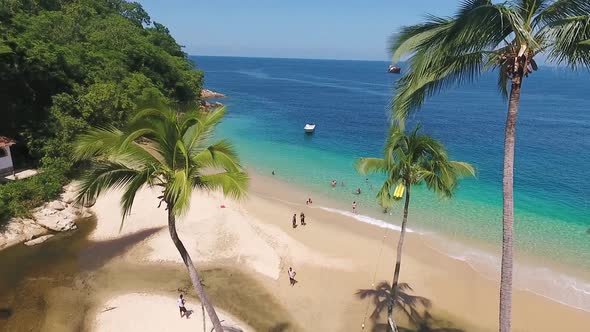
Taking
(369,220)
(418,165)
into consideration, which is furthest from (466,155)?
(418,165)

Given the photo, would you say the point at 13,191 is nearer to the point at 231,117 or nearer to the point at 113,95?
the point at 113,95

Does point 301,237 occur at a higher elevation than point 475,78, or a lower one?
lower

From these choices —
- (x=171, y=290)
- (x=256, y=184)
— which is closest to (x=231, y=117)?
(x=256, y=184)

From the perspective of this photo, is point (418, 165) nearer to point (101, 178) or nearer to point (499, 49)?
point (499, 49)

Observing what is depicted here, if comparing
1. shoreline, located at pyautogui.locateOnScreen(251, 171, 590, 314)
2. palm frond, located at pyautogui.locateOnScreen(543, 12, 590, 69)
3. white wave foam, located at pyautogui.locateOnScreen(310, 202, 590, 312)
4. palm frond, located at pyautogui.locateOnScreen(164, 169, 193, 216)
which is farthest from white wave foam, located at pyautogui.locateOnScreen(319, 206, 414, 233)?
palm frond, located at pyautogui.locateOnScreen(164, 169, 193, 216)

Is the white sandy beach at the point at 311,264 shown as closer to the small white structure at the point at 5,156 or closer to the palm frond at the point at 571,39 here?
the small white structure at the point at 5,156

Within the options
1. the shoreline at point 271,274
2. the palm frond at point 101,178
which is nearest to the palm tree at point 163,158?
the palm frond at point 101,178
